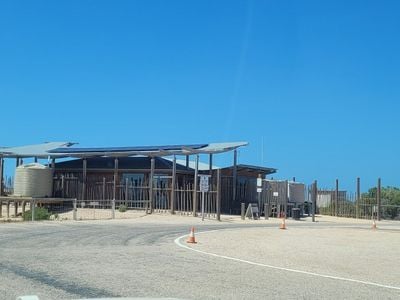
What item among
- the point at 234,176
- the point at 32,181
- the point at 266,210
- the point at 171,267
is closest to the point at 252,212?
the point at 266,210

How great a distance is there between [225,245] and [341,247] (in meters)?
4.15

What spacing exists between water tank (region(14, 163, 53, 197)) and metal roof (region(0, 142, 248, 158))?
1870 millimetres

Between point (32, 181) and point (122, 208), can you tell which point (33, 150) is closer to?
point (32, 181)

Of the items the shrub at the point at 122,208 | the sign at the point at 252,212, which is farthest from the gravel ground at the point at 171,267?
the shrub at the point at 122,208

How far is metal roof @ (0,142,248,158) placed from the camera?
40.2 m

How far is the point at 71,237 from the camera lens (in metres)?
19.2

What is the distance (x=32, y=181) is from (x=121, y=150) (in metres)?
6.95

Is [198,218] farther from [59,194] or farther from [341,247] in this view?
[341,247]

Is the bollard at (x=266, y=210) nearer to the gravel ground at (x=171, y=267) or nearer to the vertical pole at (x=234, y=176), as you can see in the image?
the vertical pole at (x=234, y=176)

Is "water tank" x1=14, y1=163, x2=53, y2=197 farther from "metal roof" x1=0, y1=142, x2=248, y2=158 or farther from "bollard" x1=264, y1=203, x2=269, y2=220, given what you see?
"bollard" x1=264, y1=203, x2=269, y2=220

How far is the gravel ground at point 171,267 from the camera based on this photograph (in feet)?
31.1

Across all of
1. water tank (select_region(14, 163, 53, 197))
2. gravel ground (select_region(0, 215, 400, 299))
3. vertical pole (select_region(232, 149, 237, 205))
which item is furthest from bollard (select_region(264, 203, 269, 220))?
gravel ground (select_region(0, 215, 400, 299))

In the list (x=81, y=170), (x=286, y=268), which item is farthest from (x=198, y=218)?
(x=286, y=268)

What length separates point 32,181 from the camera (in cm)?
4378
